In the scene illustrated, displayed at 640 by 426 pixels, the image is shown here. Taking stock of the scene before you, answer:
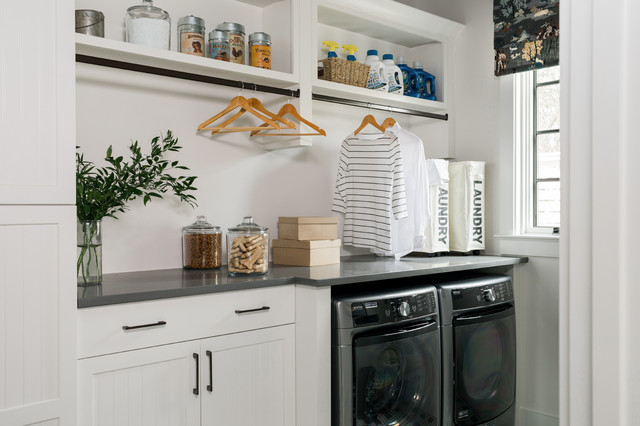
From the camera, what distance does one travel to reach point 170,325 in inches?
77.8

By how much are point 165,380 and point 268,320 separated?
45cm

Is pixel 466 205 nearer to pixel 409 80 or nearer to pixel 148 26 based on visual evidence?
pixel 409 80

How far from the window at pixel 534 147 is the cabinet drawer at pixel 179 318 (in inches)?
65.9

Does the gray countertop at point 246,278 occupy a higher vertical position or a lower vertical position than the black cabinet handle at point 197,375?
higher

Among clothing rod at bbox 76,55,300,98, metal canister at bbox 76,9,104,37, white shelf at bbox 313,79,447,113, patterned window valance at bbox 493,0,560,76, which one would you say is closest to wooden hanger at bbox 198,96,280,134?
clothing rod at bbox 76,55,300,98

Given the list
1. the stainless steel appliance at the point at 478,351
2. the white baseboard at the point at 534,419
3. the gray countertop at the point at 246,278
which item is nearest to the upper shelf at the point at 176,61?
the gray countertop at the point at 246,278

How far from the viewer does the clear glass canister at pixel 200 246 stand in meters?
2.52

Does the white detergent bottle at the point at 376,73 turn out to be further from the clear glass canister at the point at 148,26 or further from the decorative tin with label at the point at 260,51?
the clear glass canister at the point at 148,26

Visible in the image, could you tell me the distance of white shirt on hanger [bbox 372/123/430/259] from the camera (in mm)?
3025

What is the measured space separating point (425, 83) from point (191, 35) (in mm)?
1571

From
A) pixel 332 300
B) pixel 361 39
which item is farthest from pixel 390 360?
pixel 361 39

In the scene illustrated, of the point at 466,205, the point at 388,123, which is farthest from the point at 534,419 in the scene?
the point at 388,123

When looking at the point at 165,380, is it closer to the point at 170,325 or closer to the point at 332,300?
the point at 170,325
